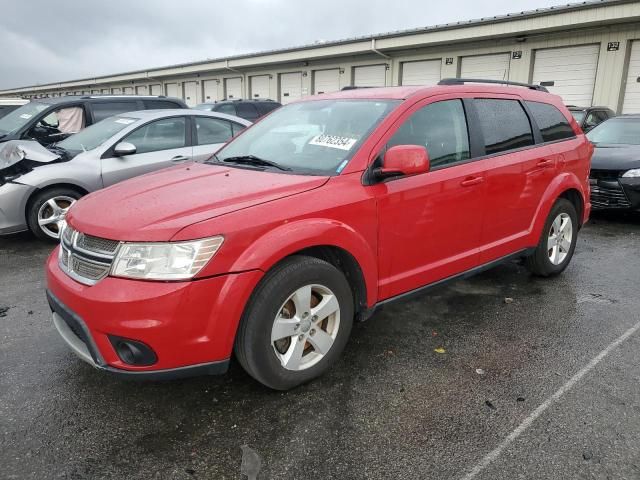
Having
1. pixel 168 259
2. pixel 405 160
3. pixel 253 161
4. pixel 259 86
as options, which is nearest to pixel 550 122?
pixel 405 160

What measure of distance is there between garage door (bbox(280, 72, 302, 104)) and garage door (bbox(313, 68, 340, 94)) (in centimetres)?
104

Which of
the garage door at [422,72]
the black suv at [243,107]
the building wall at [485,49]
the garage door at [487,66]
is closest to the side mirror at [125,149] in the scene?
the black suv at [243,107]

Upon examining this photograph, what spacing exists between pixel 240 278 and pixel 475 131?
2214 mm

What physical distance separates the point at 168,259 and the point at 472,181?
2.20m

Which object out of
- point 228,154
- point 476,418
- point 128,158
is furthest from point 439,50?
point 476,418

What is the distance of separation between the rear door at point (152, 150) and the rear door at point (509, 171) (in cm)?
368

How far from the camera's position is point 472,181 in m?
3.51

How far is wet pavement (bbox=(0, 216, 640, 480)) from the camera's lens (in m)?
2.23

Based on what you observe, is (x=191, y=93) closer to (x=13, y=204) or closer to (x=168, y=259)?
(x=13, y=204)

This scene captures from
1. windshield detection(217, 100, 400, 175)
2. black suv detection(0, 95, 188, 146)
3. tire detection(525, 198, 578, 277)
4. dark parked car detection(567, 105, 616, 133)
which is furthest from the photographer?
dark parked car detection(567, 105, 616, 133)

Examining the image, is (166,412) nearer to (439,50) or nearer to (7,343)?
(7,343)

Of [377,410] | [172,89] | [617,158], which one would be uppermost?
[172,89]

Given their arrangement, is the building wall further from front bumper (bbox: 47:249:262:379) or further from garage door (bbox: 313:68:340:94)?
front bumper (bbox: 47:249:262:379)

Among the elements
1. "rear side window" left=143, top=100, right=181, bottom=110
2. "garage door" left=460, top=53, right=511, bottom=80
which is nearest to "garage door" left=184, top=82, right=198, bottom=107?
"garage door" left=460, top=53, right=511, bottom=80
